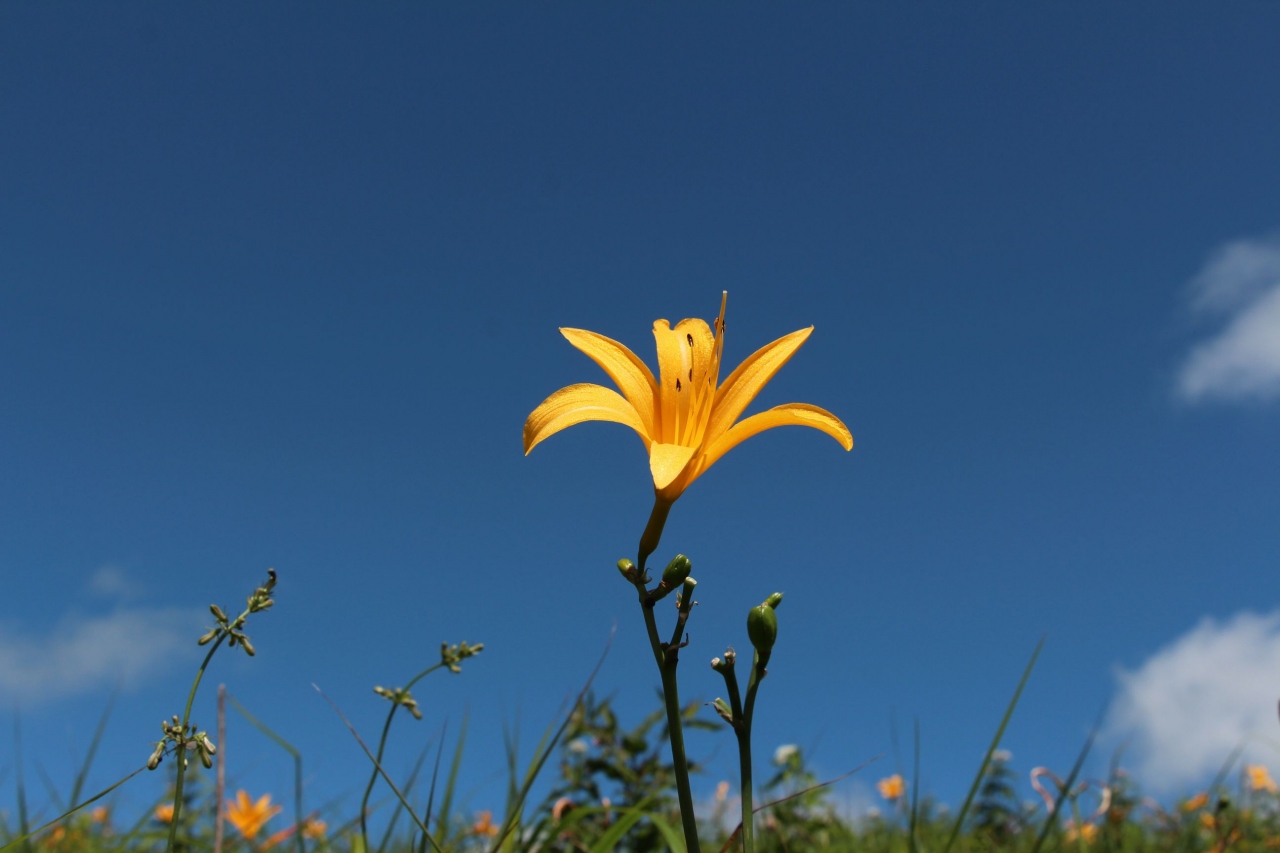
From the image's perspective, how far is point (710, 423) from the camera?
210cm

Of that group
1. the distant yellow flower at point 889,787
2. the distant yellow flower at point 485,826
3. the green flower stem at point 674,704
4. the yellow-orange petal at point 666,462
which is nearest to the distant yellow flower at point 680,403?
the yellow-orange petal at point 666,462

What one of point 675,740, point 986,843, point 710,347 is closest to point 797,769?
point 986,843

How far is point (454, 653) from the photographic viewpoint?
248 centimetres

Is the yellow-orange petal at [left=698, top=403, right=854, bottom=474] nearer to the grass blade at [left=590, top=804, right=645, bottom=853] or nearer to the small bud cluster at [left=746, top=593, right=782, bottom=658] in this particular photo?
the small bud cluster at [left=746, top=593, right=782, bottom=658]

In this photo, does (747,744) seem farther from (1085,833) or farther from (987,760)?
(1085,833)

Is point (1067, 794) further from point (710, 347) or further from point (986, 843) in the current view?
point (986, 843)

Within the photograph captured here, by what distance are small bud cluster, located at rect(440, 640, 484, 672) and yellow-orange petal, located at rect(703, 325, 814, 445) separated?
0.97m

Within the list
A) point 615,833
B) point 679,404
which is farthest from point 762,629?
point 615,833

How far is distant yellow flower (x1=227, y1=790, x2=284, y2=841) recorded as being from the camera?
5008 millimetres

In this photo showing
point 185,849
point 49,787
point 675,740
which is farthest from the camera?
point 49,787

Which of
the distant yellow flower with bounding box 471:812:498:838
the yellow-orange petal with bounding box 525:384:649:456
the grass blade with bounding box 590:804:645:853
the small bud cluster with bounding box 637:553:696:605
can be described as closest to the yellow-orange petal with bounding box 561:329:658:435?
the yellow-orange petal with bounding box 525:384:649:456

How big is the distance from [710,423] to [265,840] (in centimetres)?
460

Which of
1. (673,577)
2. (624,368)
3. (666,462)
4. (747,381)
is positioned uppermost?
(624,368)

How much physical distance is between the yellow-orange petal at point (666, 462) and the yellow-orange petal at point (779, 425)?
97mm
